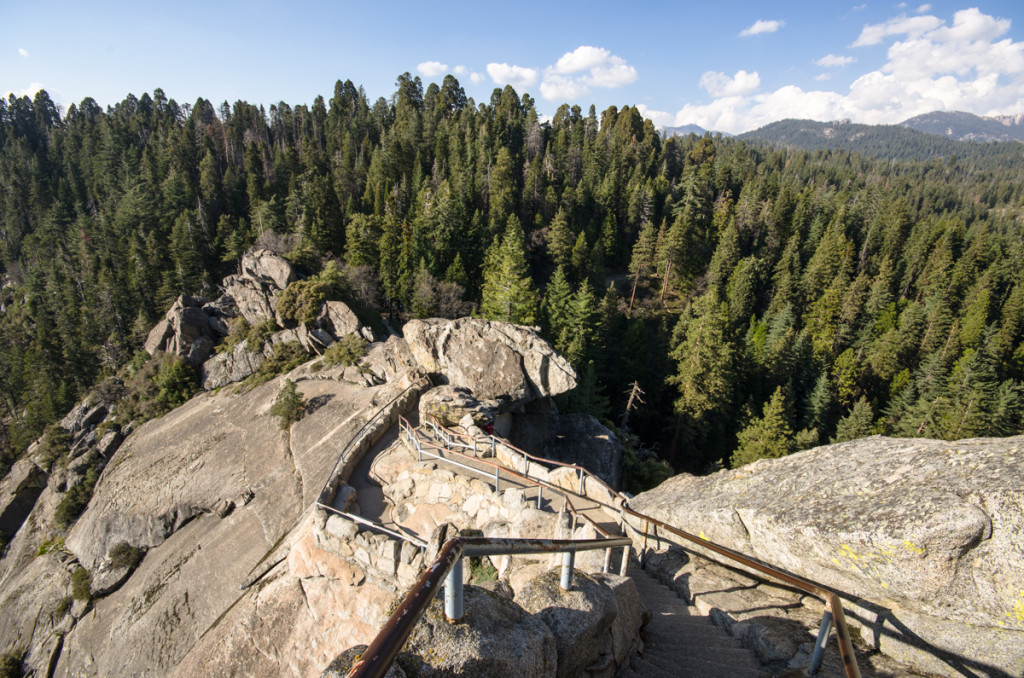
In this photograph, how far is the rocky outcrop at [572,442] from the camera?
19594mm

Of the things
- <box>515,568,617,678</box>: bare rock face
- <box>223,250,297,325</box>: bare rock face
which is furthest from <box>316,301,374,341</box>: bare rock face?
<box>515,568,617,678</box>: bare rock face

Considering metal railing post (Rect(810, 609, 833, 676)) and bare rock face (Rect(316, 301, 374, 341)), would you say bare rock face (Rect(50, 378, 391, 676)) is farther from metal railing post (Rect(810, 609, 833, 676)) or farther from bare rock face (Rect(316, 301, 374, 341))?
metal railing post (Rect(810, 609, 833, 676))

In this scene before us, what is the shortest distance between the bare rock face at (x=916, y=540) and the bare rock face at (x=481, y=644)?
4422 millimetres

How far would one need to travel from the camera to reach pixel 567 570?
14.6ft

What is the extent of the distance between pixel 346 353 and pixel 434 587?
61.6 ft

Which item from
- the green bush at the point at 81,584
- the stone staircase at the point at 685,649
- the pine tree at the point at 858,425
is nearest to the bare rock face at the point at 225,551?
the green bush at the point at 81,584

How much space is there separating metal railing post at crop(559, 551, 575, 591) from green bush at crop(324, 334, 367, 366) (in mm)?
17037

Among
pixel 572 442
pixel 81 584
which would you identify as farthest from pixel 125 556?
pixel 572 442

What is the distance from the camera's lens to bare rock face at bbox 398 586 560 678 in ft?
9.46

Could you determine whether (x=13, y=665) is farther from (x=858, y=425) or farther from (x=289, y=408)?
(x=858, y=425)

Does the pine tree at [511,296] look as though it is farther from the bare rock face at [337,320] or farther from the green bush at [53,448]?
the green bush at [53,448]

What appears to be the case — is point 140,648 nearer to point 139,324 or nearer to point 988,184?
point 139,324

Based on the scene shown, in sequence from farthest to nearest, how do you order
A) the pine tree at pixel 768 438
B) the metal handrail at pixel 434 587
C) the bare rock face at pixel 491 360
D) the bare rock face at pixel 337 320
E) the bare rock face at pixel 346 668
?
the pine tree at pixel 768 438, the bare rock face at pixel 337 320, the bare rock face at pixel 491 360, the bare rock face at pixel 346 668, the metal handrail at pixel 434 587

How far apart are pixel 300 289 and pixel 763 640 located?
87.2ft
